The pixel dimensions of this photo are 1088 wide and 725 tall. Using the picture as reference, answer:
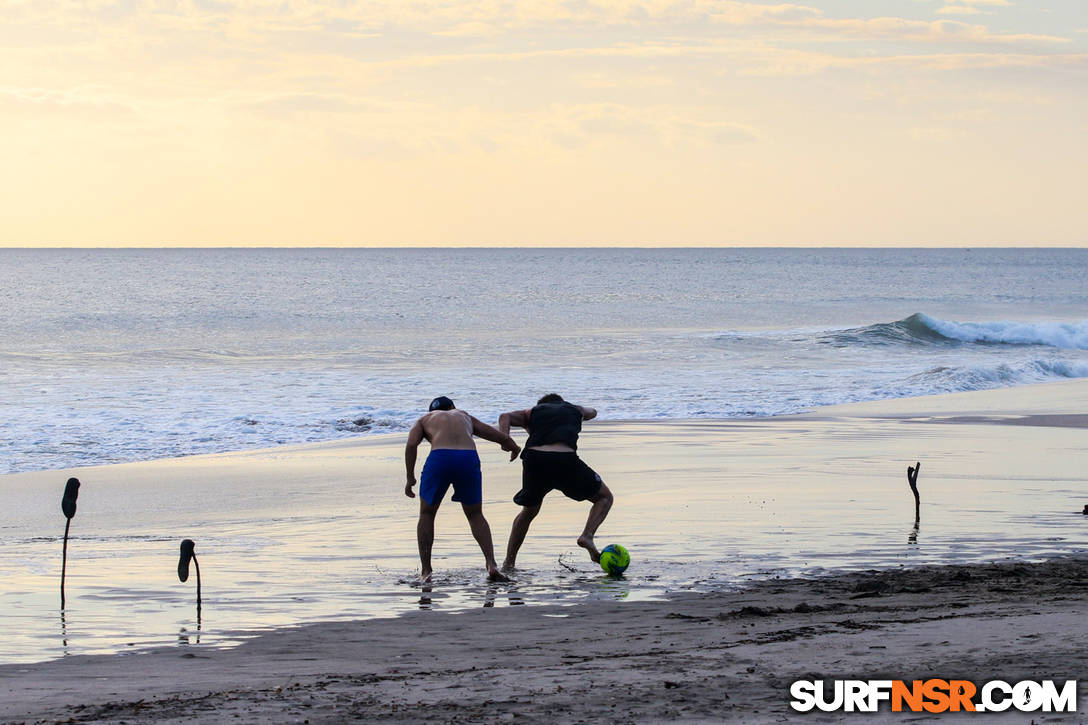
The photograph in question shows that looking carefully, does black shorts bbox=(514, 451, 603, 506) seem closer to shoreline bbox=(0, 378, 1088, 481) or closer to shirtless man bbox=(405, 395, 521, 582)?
shirtless man bbox=(405, 395, 521, 582)

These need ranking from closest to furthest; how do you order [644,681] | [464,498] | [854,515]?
[644,681] < [464,498] < [854,515]

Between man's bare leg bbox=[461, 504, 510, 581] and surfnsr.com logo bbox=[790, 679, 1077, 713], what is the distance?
3905mm

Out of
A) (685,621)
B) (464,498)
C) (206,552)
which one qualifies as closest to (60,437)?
(206,552)

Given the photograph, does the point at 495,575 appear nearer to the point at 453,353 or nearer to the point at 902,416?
the point at 902,416

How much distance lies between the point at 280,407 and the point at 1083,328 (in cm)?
3447

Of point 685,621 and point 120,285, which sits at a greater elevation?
point 120,285

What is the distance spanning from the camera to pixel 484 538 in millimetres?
9172

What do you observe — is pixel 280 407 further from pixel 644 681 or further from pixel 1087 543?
pixel 644 681

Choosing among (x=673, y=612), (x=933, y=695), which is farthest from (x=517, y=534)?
(x=933, y=695)

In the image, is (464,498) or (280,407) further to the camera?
(280,407)

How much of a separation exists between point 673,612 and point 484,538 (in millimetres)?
1860

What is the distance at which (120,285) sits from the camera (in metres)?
98.8

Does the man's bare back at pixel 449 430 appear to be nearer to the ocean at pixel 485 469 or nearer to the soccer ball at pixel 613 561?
the ocean at pixel 485 469

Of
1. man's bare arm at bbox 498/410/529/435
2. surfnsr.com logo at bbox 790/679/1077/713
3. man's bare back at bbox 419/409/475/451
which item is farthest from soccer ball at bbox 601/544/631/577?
surfnsr.com logo at bbox 790/679/1077/713
